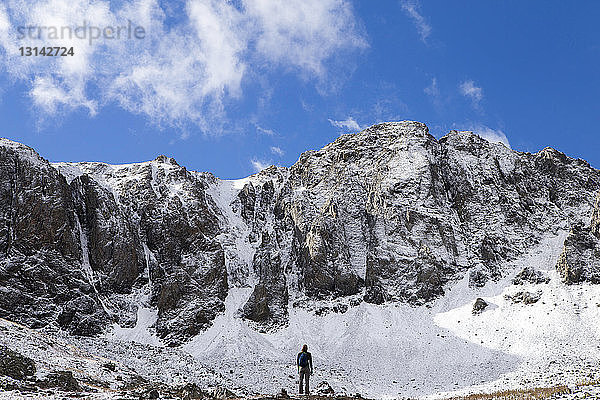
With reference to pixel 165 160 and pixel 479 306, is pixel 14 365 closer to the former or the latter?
pixel 479 306

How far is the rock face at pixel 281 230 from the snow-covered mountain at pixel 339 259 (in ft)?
0.96

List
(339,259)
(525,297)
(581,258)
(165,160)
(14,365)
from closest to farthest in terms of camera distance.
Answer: (14,365) < (525,297) < (581,258) < (339,259) < (165,160)

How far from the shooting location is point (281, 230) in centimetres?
9156

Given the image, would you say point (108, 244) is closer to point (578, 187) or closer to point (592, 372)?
point (592, 372)

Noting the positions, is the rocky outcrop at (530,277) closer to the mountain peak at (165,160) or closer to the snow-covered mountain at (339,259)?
the snow-covered mountain at (339,259)

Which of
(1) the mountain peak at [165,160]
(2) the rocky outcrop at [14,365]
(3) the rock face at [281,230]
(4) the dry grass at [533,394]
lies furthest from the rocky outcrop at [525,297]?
(1) the mountain peak at [165,160]

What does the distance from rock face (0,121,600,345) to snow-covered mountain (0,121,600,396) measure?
29 centimetres

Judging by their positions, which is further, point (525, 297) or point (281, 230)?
point (281, 230)

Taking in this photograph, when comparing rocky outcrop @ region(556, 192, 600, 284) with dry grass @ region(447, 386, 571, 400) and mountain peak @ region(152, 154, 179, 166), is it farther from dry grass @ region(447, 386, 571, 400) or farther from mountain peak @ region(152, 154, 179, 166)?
mountain peak @ region(152, 154, 179, 166)

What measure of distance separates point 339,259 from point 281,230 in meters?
14.9

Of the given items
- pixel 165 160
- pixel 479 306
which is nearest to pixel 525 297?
pixel 479 306

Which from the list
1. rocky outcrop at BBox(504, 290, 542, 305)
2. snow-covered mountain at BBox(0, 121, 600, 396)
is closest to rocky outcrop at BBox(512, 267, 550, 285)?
snow-covered mountain at BBox(0, 121, 600, 396)

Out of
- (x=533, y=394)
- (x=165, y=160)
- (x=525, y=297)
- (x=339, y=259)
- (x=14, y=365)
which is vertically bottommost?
(x=533, y=394)

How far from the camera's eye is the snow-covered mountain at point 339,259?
5731 cm
